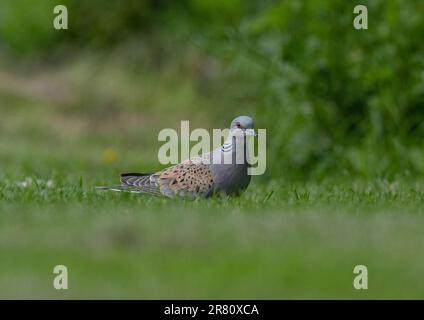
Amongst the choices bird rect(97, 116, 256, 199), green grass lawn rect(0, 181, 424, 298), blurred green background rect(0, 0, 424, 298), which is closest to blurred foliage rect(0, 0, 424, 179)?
blurred green background rect(0, 0, 424, 298)

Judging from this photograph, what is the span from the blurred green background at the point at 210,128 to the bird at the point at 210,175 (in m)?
0.21

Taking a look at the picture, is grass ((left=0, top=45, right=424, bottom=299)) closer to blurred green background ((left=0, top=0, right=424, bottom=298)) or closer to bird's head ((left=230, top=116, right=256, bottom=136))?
blurred green background ((left=0, top=0, right=424, bottom=298))

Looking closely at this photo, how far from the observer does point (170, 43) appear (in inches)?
740

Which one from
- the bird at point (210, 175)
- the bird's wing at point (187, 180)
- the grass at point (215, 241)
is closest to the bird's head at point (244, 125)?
the bird at point (210, 175)

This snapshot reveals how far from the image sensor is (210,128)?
653 inches

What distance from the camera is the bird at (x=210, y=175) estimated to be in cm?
730

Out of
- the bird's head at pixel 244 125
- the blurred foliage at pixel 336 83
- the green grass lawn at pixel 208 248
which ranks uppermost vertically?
the blurred foliage at pixel 336 83

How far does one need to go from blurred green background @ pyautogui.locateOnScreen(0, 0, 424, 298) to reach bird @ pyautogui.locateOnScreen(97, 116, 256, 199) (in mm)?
213

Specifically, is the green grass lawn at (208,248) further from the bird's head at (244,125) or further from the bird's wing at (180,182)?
the bird's head at (244,125)

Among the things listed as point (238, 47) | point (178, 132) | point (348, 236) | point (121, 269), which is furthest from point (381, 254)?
point (178, 132)

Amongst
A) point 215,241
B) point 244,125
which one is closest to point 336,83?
point 244,125

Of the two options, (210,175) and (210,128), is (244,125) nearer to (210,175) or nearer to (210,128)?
(210,175)

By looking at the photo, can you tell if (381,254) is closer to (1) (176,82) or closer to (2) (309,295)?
(2) (309,295)

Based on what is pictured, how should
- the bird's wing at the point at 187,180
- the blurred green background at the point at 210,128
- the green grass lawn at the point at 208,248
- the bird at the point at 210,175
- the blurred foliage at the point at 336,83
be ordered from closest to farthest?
the green grass lawn at the point at 208,248 → the blurred green background at the point at 210,128 → the bird at the point at 210,175 → the bird's wing at the point at 187,180 → the blurred foliage at the point at 336,83
